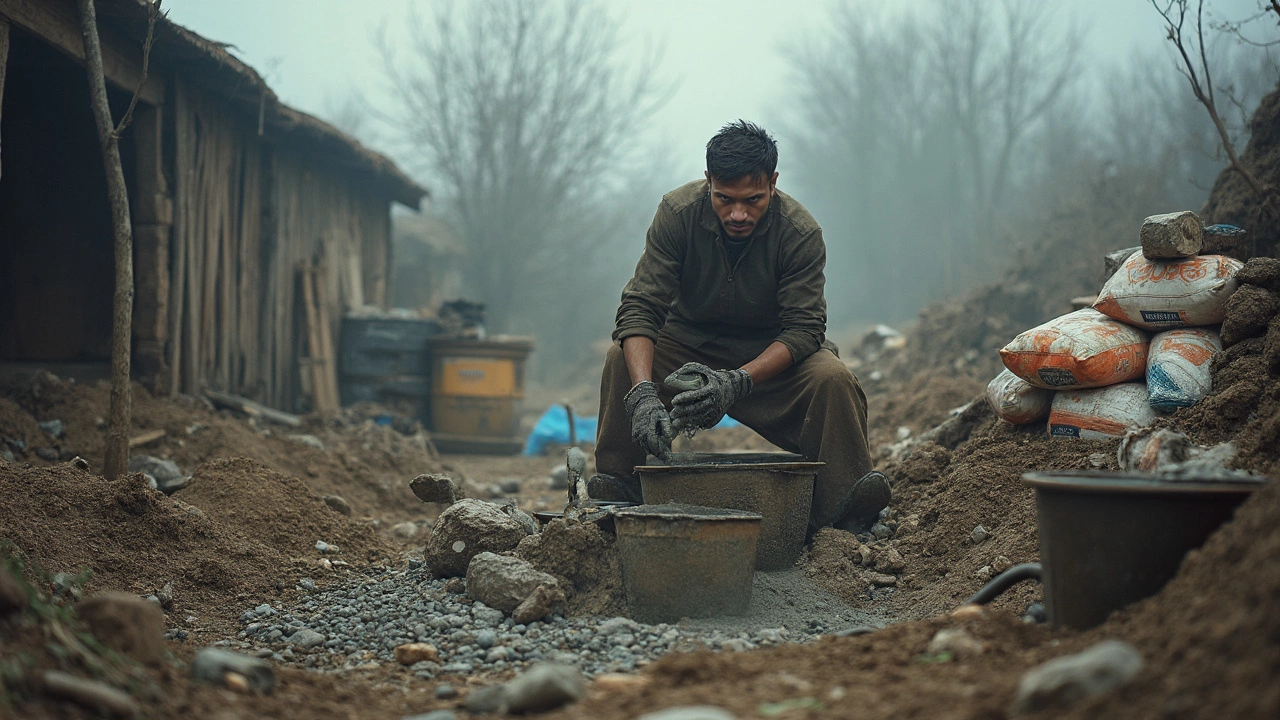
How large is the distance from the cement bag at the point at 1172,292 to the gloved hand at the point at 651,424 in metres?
1.82

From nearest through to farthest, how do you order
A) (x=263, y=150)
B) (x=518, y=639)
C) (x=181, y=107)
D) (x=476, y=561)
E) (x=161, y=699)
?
1. (x=161, y=699)
2. (x=518, y=639)
3. (x=476, y=561)
4. (x=181, y=107)
5. (x=263, y=150)

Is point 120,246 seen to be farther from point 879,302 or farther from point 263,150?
point 879,302

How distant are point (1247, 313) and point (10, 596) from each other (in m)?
3.62

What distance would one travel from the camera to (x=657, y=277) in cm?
395

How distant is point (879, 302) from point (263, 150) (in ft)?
97.3

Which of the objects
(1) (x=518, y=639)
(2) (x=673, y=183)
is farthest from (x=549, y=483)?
(2) (x=673, y=183)

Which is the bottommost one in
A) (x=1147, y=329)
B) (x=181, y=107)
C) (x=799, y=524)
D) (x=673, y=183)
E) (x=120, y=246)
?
(x=799, y=524)

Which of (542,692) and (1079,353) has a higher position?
(1079,353)

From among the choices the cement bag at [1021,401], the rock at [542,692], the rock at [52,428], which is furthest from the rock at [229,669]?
the rock at [52,428]

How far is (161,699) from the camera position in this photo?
71.4 inches

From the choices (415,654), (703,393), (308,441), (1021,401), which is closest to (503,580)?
Answer: (415,654)

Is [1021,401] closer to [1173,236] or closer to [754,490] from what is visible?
[1173,236]

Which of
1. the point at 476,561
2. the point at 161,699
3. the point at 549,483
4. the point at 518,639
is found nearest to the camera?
the point at 161,699

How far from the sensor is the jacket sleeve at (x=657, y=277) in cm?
388
